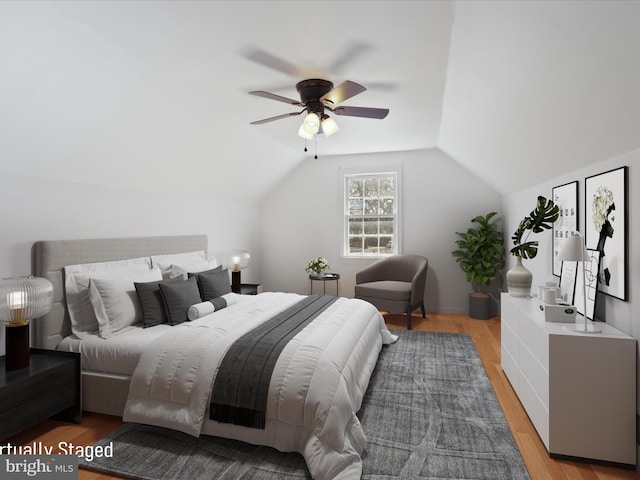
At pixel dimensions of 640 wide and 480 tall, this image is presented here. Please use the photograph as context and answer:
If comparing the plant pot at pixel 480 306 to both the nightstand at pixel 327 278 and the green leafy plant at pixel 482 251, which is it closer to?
the green leafy plant at pixel 482 251

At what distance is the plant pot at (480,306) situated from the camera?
17.1 feet

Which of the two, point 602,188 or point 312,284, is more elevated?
point 602,188

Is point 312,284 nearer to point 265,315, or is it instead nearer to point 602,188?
point 265,315

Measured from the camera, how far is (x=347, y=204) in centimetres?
625

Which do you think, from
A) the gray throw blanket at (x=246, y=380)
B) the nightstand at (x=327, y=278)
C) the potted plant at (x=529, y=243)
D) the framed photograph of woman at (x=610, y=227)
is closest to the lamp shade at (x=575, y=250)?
the framed photograph of woman at (x=610, y=227)

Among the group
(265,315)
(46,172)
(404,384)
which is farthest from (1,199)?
(404,384)

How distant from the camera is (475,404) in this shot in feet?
9.14

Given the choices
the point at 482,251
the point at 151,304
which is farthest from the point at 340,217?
the point at 151,304

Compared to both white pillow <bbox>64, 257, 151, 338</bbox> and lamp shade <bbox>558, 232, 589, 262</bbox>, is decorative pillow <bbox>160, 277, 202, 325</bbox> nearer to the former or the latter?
white pillow <bbox>64, 257, 151, 338</bbox>

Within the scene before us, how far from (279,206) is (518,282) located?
4.19 m

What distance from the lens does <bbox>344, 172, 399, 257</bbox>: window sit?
6027 mm

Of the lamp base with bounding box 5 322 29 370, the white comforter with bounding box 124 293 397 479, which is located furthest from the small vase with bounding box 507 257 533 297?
the lamp base with bounding box 5 322 29 370

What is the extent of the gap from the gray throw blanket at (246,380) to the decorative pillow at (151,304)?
0.94 meters

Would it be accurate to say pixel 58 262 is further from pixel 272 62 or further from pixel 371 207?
pixel 371 207
